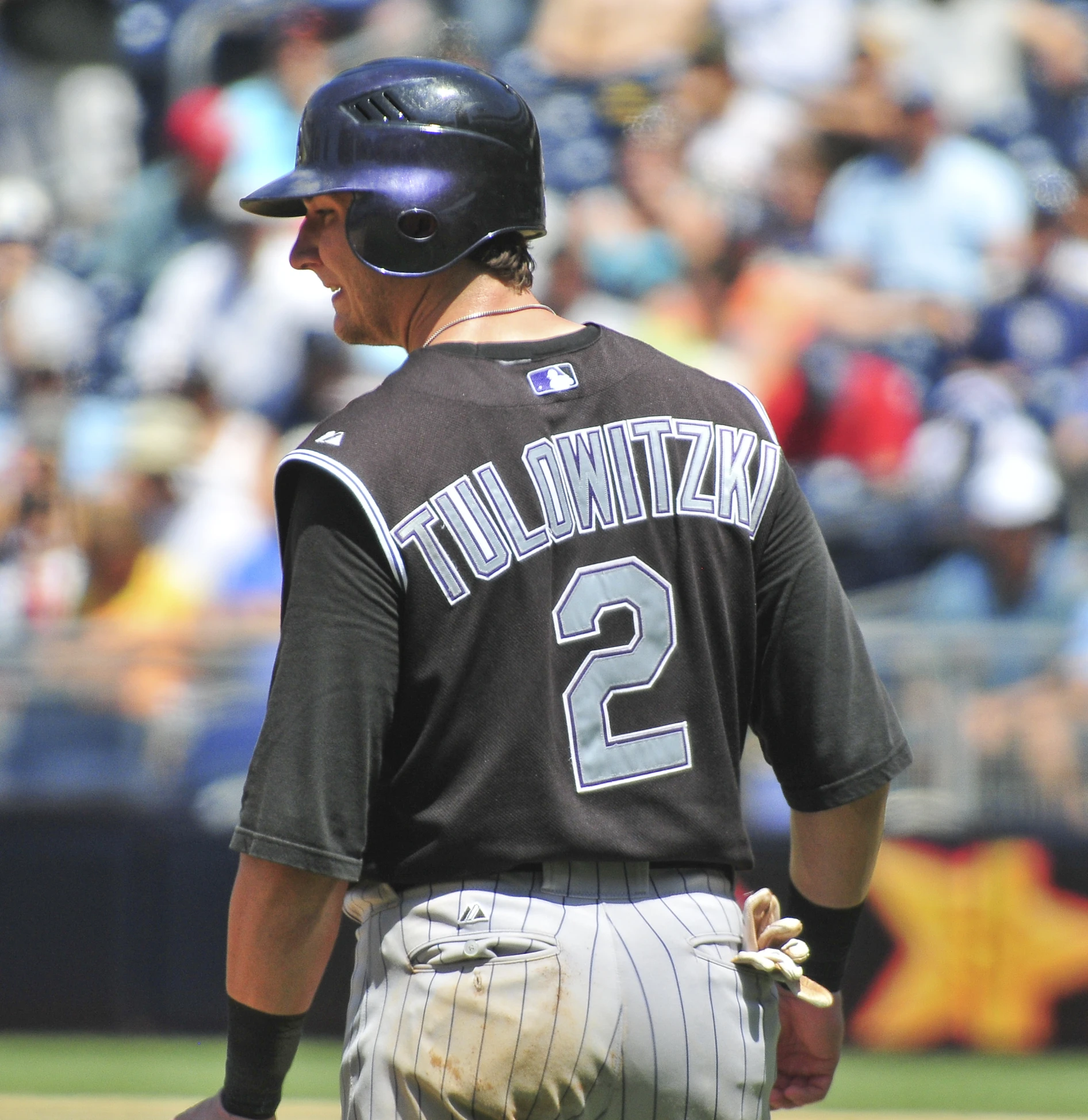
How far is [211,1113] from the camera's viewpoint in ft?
5.55

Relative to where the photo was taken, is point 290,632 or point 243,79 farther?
point 243,79

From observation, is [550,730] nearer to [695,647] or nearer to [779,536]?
[695,647]

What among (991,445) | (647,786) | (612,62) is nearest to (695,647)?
A: (647,786)

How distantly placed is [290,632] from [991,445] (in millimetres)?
5350

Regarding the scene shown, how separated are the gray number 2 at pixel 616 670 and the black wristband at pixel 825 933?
0.36 m

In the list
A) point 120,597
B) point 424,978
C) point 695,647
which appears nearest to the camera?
point 424,978

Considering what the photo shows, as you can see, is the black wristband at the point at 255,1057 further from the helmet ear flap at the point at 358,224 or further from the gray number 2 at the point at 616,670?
the helmet ear flap at the point at 358,224

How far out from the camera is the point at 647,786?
169 centimetres

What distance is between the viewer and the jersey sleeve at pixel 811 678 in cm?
184

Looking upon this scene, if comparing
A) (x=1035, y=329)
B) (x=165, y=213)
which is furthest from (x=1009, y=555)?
(x=165, y=213)

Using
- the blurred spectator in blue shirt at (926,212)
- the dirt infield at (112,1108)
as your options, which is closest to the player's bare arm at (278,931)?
the dirt infield at (112,1108)

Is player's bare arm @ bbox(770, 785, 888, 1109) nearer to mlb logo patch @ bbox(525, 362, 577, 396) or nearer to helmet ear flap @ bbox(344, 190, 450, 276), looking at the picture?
mlb logo patch @ bbox(525, 362, 577, 396)

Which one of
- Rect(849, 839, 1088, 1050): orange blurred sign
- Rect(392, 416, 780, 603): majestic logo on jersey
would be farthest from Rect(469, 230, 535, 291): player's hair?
Rect(849, 839, 1088, 1050): orange blurred sign

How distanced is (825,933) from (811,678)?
0.34 m
